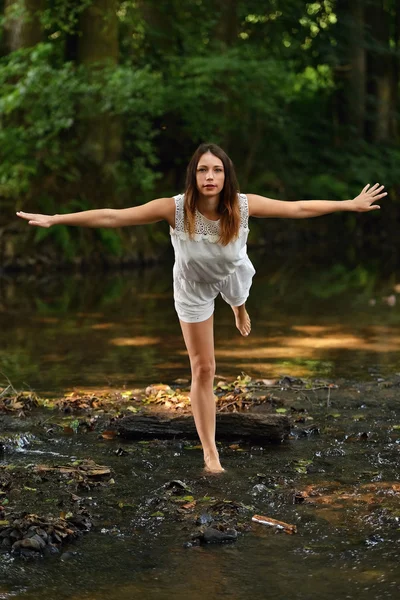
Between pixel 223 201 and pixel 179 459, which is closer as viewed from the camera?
pixel 223 201

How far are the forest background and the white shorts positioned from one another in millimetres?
14541

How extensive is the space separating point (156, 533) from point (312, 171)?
27.3m

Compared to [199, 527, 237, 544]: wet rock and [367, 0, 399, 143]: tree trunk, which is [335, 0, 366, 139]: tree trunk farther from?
[199, 527, 237, 544]: wet rock

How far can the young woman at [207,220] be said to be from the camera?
6.20 m

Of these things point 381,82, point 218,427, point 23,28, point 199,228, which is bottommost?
point 218,427

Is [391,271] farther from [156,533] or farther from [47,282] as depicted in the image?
[156,533]

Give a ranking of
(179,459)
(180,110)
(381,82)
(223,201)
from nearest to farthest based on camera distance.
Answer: (223,201) → (179,459) → (180,110) → (381,82)

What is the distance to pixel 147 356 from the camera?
11.3 m

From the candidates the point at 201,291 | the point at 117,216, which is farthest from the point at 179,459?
the point at 117,216

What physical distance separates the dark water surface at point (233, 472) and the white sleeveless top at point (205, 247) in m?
1.32

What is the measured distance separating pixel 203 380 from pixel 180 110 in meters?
19.5

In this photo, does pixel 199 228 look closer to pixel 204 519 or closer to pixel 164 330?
pixel 204 519

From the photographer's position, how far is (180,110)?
25.4 m

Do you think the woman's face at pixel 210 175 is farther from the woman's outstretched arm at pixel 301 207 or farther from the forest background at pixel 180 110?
the forest background at pixel 180 110
